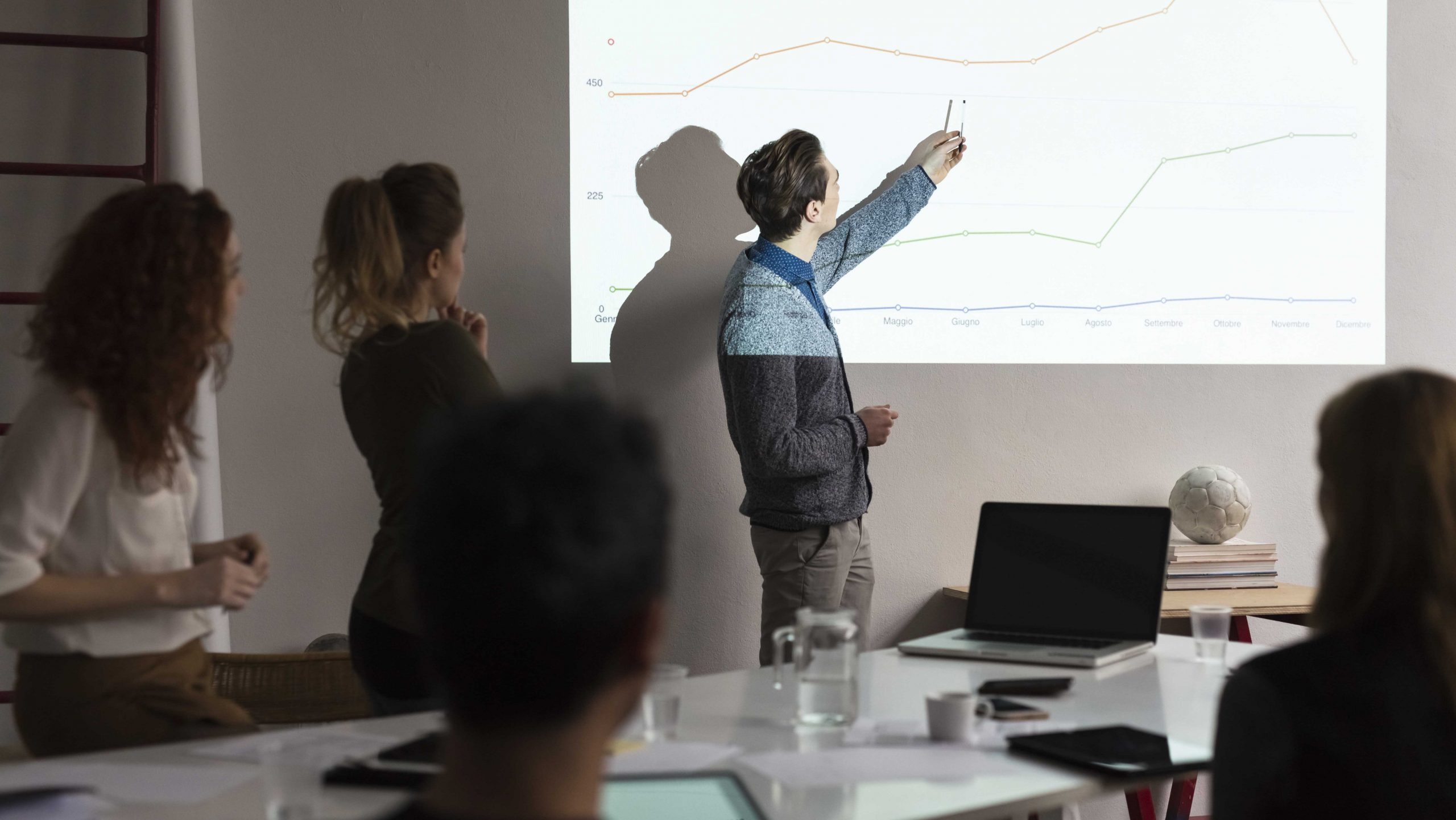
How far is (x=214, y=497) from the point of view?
9.04ft

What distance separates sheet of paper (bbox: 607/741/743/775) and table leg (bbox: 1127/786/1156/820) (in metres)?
1.89

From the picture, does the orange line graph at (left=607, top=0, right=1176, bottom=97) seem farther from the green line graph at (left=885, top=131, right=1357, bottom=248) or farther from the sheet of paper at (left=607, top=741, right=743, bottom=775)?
the sheet of paper at (left=607, top=741, right=743, bottom=775)

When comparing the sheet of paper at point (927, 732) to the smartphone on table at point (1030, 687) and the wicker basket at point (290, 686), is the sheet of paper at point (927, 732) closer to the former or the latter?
the smartphone on table at point (1030, 687)

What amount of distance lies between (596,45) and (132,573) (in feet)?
6.03

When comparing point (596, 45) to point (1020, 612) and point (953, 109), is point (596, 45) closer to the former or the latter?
point (953, 109)

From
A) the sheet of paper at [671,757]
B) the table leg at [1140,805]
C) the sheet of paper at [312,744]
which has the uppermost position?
the sheet of paper at [312,744]

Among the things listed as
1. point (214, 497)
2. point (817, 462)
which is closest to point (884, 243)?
point (817, 462)

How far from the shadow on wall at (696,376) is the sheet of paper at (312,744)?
1.57 m

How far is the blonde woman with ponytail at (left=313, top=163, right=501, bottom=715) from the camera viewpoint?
189 cm

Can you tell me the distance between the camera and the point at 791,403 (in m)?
2.70

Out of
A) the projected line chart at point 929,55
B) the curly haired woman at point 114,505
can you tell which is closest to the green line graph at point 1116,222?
the projected line chart at point 929,55

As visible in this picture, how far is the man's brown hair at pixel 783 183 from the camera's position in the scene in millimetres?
2779

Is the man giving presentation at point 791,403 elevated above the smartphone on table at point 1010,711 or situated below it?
above

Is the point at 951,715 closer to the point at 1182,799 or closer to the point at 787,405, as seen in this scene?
the point at 787,405
